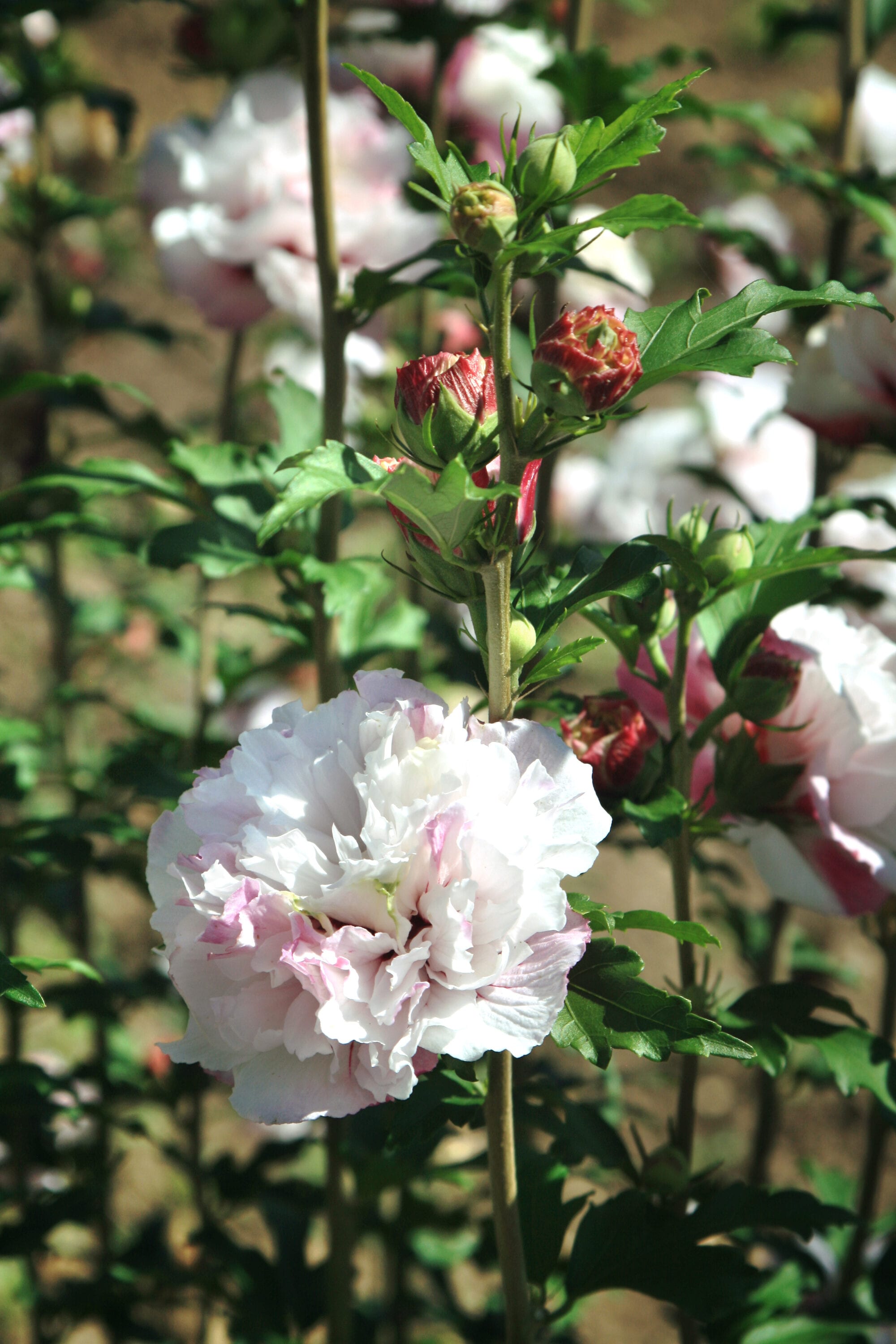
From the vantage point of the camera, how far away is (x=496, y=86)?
56.2 inches

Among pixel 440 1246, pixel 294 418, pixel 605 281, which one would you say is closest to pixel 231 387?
pixel 294 418

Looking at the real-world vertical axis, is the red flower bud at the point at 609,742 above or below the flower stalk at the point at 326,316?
below

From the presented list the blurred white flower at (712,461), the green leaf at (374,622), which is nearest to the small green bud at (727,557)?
the green leaf at (374,622)

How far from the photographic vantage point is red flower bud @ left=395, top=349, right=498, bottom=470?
1.80 feet

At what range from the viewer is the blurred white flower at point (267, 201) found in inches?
43.4

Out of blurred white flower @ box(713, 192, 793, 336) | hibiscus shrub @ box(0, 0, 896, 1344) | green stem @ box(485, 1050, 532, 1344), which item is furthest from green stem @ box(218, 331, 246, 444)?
green stem @ box(485, 1050, 532, 1344)

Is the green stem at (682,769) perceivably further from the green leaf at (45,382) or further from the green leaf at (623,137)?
the green leaf at (45,382)

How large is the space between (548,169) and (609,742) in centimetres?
32

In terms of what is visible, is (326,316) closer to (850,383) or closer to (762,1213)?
(850,383)

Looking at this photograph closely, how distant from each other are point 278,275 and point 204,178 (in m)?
0.18

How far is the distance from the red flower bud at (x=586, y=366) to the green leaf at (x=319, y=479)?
0.28 feet

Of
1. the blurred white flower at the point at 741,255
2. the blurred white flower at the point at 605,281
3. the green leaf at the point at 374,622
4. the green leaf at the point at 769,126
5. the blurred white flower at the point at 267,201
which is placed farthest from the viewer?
the blurred white flower at the point at 741,255

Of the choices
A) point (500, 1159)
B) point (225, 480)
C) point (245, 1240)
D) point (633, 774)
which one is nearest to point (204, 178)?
point (225, 480)

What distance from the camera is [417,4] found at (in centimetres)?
137
